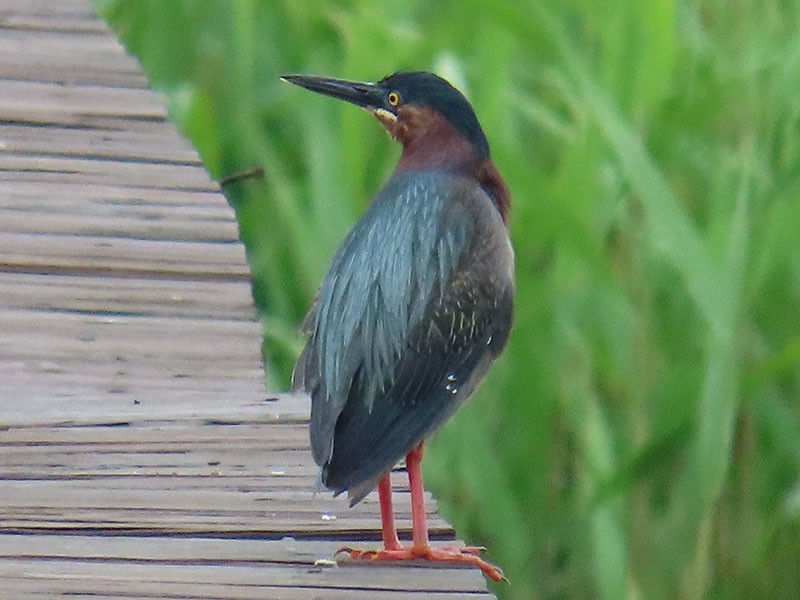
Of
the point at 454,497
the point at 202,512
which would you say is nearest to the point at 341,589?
the point at 202,512

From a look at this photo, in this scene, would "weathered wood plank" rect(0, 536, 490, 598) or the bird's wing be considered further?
the bird's wing

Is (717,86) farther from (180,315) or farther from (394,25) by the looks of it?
(180,315)

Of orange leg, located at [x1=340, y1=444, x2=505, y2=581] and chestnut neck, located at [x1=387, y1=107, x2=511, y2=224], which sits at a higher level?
chestnut neck, located at [x1=387, y1=107, x2=511, y2=224]

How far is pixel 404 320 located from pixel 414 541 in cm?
49

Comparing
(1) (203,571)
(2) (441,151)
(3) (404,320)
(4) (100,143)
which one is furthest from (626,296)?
(1) (203,571)

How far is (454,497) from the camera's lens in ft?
14.0

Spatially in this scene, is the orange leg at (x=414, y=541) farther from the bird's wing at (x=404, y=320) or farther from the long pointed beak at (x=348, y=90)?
the long pointed beak at (x=348, y=90)

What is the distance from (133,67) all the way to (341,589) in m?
2.17

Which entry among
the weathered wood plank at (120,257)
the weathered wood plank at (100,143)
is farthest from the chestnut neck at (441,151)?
the weathered wood plank at (100,143)

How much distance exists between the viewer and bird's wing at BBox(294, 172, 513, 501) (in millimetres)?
2545

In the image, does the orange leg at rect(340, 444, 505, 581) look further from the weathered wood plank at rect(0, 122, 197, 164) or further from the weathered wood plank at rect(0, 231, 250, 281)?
the weathered wood plank at rect(0, 122, 197, 164)

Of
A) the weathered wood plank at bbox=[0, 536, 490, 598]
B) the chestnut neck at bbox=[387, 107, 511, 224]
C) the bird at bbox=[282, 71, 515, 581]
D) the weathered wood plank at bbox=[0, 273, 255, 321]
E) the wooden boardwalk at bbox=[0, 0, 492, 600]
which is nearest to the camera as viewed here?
the weathered wood plank at bbox=[0, 536, 490, 598]

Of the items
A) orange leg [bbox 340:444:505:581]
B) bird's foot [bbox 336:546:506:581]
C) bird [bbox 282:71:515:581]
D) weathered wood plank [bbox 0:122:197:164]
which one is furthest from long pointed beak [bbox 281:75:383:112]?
bird's foot [bbox 336:546:506:581]

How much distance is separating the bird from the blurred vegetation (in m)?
0.73
